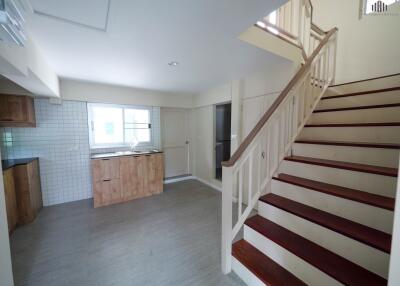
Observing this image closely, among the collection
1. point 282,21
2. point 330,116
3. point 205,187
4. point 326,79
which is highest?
point 282,21

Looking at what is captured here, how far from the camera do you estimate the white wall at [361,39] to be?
248 centimetres

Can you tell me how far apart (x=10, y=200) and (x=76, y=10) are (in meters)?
2.43

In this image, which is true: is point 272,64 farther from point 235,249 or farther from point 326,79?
point 235,249

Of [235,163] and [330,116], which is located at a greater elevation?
[330,116]

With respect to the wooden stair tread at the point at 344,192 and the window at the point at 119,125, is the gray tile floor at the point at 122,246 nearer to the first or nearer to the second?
the wooden stair tread at the point at 344,192

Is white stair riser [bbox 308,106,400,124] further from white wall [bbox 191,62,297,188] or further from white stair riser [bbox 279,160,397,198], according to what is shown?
white stair riser [bbox 279,160,397,198]

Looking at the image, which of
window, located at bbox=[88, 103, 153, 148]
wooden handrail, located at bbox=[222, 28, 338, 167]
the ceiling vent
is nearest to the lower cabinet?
window, located at bbox=[88, 103, 153, 148]

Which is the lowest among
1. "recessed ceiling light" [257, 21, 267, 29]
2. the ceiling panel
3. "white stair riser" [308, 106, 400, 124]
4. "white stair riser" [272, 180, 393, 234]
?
"white stair riser" [272, 180, 393, 234]

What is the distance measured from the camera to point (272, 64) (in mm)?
2375

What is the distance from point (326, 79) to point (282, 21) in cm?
111

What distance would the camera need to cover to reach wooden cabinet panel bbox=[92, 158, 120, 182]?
2.91 meters

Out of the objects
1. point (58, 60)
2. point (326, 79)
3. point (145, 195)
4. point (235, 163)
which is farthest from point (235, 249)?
point (58, 60)

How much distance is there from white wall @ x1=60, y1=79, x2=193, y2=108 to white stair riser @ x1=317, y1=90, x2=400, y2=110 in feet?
9.51

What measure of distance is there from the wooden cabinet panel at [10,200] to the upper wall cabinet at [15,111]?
74 centimetres
